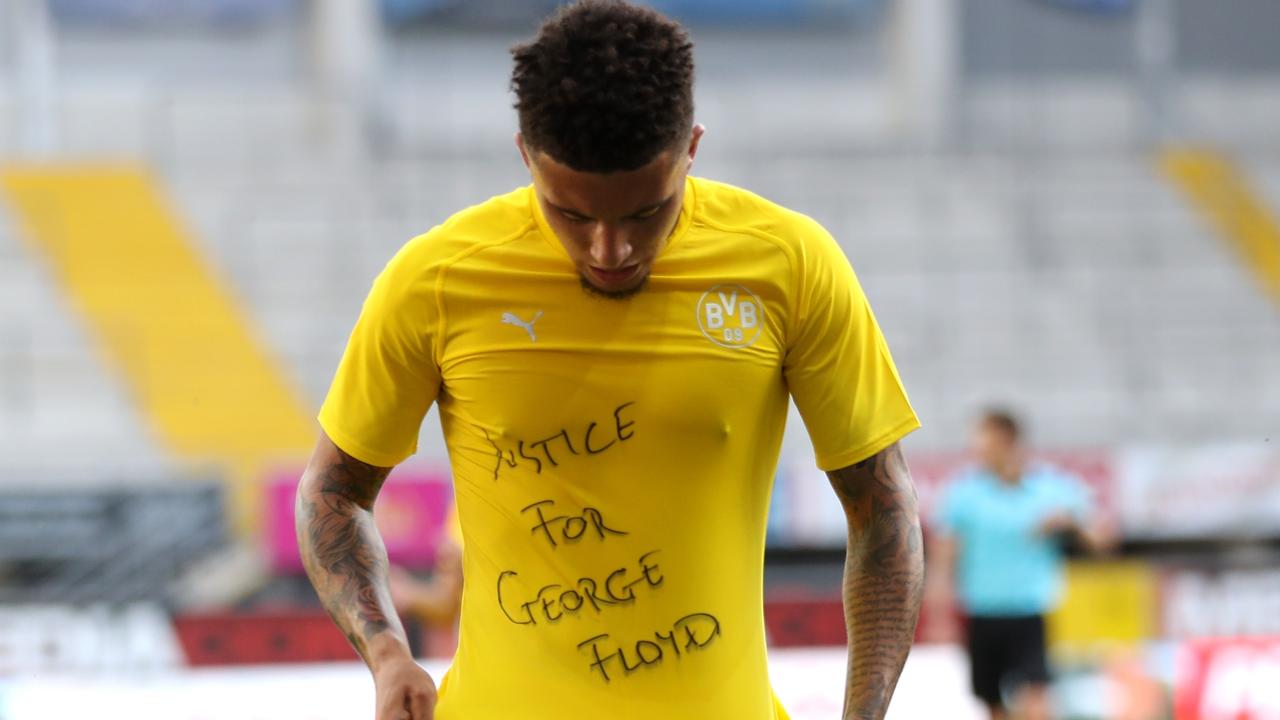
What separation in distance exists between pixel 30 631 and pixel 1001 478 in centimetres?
545

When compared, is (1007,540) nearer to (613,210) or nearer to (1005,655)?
(1005,655)

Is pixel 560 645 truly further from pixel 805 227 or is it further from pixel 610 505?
pixel 805 227

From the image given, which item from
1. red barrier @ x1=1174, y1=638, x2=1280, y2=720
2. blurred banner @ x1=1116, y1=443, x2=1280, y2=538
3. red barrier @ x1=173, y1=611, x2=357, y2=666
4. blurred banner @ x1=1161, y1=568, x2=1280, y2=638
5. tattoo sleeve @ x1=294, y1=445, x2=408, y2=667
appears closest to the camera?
tattoo sleeve @ x1=294, y1=445, x2=408, y2=667

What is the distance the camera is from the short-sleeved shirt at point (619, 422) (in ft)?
6.34

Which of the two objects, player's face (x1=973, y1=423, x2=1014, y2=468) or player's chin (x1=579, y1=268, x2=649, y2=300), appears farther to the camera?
player's face (x1=973, y1=423, x2=1014, y2=468)

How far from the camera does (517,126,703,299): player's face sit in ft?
5.90

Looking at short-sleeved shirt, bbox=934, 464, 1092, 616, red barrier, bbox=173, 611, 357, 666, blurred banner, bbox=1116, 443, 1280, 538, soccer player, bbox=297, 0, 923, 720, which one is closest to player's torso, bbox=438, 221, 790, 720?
soccer player, bbox=297, 0, 923, 720

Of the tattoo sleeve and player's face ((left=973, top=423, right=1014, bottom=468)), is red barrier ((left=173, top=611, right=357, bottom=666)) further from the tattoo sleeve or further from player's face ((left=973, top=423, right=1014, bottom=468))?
the tattoo sleeve

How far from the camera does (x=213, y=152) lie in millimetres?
16531

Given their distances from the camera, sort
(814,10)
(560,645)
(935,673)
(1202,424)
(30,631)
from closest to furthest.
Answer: (560,645) < (935,673) < (30,631) < (1202,424) < (814,10)

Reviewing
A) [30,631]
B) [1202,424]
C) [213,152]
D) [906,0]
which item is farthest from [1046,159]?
[30,631]

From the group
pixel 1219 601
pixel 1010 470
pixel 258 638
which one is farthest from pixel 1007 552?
pixel 258 638

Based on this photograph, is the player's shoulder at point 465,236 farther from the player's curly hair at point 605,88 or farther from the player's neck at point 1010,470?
the player's neck at point 1010,470

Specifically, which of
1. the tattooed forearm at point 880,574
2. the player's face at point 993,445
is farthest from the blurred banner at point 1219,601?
the tattooed forearm at point 880,574
